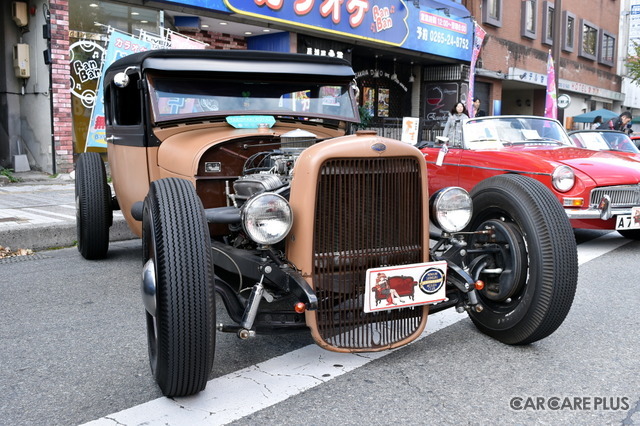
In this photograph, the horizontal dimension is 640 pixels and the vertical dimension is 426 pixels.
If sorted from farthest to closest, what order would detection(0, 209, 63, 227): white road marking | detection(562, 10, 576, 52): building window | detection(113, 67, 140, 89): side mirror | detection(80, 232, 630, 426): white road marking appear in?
detection(562, 10, 576, 52): building window
detection(0, 209, 63, 227): white road marking
detection(113, 67, 140, 89): side mirror
detection(80, 232, 630, 426): white road marking

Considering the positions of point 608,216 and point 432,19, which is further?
point 432,19

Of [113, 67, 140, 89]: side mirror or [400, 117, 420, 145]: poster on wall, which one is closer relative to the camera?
[113, 67, 140, 89]: side mirror

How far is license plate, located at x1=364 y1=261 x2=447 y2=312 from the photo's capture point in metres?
2.77

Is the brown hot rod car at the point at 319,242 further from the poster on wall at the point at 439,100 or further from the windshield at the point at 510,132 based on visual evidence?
the poster on wall at the point at 439,100

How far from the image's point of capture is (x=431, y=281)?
9.53 feet

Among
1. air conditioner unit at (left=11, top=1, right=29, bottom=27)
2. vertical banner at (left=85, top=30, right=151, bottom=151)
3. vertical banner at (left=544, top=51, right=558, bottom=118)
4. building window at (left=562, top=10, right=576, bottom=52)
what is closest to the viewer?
air conditioner unit at (left=11, top=1, right=29, bottom=27)

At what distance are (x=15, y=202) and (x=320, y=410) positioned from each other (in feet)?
21.3

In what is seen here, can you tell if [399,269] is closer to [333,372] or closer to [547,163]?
[333,372]

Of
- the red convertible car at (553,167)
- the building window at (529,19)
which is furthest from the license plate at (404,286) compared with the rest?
the building window at (529,19)

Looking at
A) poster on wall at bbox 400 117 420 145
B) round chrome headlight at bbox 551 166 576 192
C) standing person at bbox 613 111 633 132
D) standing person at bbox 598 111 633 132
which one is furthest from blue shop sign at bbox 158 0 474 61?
round chrome headlight at bbox 551 166 576 192

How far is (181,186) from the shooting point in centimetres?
271

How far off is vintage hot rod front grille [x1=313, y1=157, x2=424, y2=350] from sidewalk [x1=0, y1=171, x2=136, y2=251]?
4022mm

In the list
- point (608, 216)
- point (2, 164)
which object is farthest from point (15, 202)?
point (608, 216)

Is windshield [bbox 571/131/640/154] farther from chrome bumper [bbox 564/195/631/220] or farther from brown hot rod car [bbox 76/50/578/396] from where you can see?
brown hot rod car [bbox 76/50/578/396]
